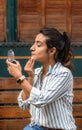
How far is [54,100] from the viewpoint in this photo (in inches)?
113

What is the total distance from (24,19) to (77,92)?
3.60ft

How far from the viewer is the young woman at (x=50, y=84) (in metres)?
2.86

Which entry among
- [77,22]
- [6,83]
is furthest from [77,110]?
[77,22]

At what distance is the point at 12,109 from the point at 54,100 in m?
2.40

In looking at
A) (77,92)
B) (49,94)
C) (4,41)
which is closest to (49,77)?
(49,94)

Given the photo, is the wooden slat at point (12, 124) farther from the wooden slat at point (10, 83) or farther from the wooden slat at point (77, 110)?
the wooden slat at point (77, 110)

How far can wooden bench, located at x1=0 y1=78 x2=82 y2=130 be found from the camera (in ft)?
17.1

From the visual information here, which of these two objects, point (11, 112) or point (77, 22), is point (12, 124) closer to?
point (11, 112)

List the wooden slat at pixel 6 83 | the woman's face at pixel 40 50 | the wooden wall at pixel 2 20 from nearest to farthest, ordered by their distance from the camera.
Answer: the woman's face at pixel 40 50 → the wooden slat at pixel 6 83 → the wooden wall at pixel 2 20

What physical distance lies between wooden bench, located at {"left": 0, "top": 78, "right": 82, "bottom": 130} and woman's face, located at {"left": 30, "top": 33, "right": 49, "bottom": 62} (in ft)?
7.28

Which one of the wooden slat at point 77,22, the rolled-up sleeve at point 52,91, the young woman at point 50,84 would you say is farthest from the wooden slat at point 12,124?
the rolled-up sleeve at point 52,91

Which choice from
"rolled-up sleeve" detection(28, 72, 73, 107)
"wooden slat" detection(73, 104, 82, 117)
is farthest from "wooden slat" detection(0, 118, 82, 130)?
"rolled-up sleeve" detection(28, 72, 73, 107)

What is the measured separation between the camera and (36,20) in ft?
18.8

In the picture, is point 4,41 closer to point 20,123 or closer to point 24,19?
point 24,19
